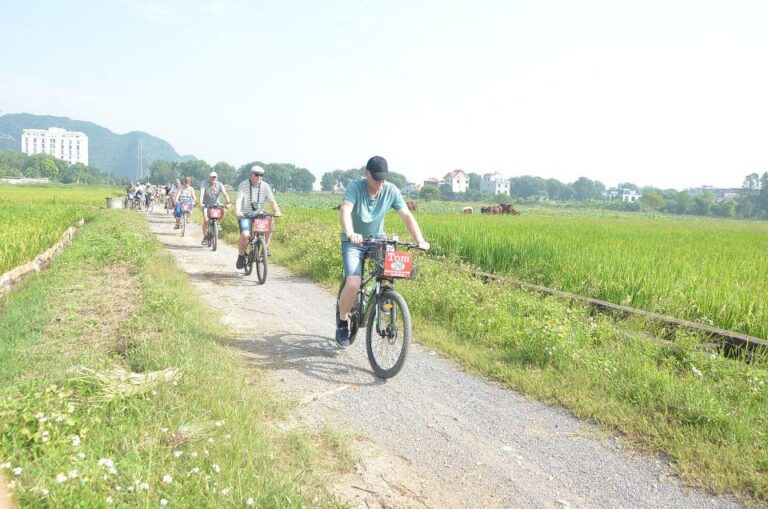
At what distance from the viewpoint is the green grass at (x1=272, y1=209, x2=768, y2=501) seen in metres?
3.36

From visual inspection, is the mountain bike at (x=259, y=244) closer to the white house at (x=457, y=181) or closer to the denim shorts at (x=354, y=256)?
the denim shorts at (x=354, y=256)

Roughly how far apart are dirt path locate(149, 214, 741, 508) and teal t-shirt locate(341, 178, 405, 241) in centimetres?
132

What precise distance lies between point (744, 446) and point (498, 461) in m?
1.59

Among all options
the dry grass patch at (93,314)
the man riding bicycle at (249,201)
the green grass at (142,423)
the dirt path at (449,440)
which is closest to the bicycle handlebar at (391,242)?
the dirt path at (449,440)

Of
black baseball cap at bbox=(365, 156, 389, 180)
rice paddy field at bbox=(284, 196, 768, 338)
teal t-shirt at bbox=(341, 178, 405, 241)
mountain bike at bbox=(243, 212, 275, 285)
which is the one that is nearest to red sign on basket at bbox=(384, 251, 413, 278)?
teal t-shirt at bbox=(341, 178, 405, 241)

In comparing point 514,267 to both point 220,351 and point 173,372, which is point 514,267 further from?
point 173,372

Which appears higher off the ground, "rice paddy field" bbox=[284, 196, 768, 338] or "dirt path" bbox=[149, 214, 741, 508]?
"rice paddy field" bbox=[284, 196, 768, 338]

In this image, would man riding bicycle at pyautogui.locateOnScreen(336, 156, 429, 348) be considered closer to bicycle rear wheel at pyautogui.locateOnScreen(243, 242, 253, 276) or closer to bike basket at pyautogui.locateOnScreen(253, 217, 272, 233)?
bike basket at pyautogui.locateOnScreen(253, 217, 272, 233)

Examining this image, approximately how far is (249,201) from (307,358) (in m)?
4.93

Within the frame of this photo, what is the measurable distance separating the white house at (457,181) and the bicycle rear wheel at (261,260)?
452 feet

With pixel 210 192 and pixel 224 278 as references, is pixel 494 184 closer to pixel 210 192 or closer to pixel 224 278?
pixel 210 192

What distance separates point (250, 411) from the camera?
3469 mm

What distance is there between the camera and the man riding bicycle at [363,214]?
4.86 m

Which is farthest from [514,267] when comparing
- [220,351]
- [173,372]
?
[173,372]
